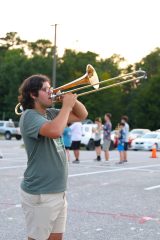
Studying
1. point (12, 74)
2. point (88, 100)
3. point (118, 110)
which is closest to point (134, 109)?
point (118, 110)

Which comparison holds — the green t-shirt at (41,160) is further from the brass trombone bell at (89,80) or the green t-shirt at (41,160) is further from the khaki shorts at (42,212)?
the brass trombone bell at (89,80)

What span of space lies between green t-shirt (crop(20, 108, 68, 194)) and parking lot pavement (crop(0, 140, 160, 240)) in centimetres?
249

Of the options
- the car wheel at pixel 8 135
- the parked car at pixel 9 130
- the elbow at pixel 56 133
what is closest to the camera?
the elbow at pixel 56 133

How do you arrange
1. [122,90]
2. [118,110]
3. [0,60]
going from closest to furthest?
[118,110] → [122,90] → [0,60]

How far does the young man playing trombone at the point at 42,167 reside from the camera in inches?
160

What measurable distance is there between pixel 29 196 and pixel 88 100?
2575 inches

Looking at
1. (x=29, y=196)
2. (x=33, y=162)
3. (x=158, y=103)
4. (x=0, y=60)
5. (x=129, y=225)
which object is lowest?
(x=129, y=225)

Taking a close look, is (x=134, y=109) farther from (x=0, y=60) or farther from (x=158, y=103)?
(x=0, y=60)

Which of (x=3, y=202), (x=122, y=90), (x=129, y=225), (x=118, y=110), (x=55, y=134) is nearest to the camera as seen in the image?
(x=55, y=134)

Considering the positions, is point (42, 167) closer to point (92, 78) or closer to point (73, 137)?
point (92, 78)

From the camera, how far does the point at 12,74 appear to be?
76.2m

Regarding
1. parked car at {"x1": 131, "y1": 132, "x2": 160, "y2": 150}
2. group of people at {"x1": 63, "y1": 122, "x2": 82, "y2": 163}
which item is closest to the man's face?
group of people at {"x1": 63, "y1": 122, "x2": 82, "y2": 163}

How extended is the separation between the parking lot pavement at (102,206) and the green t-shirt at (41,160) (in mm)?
2491

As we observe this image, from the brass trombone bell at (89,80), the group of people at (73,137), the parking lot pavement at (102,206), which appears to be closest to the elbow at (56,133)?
the brass trombone bell at (89,80)
